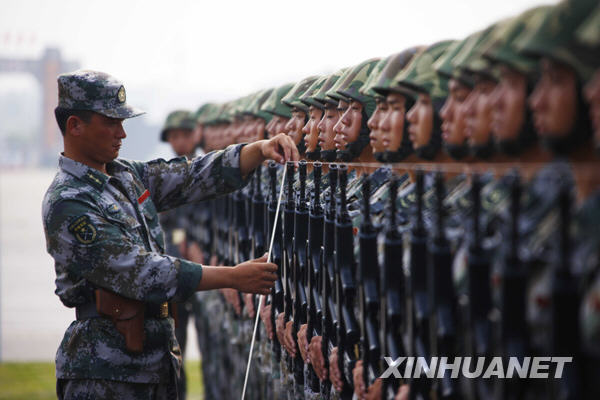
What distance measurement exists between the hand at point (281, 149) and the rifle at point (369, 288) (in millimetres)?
1076

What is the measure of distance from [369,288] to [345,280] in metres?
0.25

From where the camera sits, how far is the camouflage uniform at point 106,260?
3582 mm

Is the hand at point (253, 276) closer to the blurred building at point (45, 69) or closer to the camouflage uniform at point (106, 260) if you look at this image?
the camouflage uniform at point (106, 260)

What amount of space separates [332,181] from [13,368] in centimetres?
→ 781

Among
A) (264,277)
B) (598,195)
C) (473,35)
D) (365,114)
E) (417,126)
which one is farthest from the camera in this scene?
(264,277)

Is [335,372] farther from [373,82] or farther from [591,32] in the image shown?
[591,32]

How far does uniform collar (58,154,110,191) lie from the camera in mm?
3793

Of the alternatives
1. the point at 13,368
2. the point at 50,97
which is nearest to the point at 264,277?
the point at 13,368

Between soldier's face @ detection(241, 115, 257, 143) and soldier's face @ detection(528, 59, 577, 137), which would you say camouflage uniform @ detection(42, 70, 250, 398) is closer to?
soldier's face @ detection(241, 115, 257, 143)

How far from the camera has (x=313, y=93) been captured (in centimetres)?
398

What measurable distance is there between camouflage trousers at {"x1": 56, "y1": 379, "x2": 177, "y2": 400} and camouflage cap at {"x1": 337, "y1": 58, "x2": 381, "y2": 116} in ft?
5.31

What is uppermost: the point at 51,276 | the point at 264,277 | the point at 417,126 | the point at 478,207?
the point at 417,126

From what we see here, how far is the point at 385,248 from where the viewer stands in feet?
8.47

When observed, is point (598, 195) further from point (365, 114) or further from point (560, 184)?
point (365, 114)
